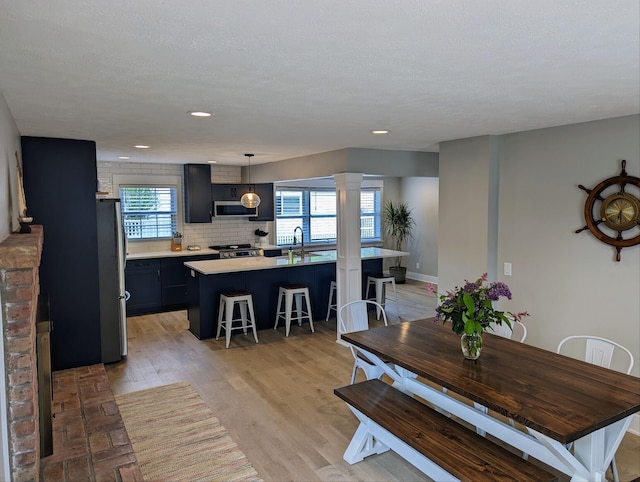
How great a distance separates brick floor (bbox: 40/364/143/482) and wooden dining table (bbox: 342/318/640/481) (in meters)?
1.65

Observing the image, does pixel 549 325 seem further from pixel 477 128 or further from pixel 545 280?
pixel 477 128

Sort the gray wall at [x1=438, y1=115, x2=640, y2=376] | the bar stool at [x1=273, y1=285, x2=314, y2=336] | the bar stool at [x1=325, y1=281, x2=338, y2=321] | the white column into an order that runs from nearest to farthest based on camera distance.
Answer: the gray wall at [x1=438, y1=115, x2=640, y2=376] → the white column → the bar stool at [x1=273, y1=285, x2=314, y2=336] → the bar stool at [x1=325, y1=281, x2=338, y2=321]

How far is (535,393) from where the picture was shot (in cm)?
239

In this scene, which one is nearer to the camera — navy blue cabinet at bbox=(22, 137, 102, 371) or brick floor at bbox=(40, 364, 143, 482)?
brick floor at bbox=(40, 364, 143, 482)

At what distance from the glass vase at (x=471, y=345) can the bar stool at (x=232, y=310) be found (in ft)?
10.6

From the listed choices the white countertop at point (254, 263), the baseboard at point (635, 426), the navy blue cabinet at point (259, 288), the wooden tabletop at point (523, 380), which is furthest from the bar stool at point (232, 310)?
the baseboard at point (635, 426)

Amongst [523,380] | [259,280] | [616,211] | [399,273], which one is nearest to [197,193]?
[259,280]

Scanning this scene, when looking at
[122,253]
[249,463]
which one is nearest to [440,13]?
[249,463]

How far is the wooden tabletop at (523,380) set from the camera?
214cm

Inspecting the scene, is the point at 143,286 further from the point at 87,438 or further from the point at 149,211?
the point at 87,438

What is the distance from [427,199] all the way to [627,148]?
19.1 ft

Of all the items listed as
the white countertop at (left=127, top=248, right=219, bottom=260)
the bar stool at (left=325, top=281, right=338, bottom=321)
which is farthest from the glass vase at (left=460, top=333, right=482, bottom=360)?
the white countertop at (left=127, top=248, right=219, bottom=260)

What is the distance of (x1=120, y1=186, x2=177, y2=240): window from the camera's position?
23.9 ft

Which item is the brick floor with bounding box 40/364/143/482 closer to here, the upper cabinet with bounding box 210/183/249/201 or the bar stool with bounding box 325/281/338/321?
the bar stool with bounding box 325/281/338/321
